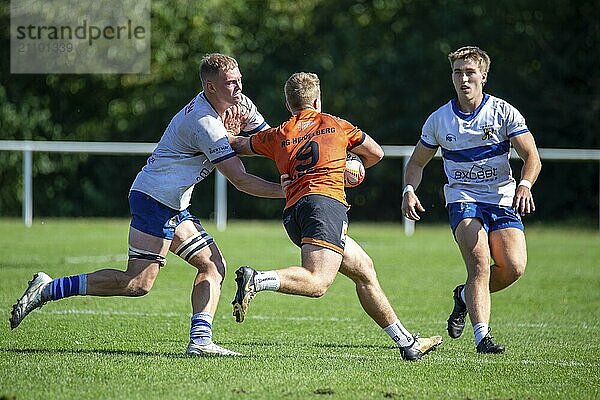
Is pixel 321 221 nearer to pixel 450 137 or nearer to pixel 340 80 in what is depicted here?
pixel 450 137

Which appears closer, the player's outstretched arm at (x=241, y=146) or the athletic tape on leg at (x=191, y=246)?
the player's outstretched arm at (x=241, y=146)

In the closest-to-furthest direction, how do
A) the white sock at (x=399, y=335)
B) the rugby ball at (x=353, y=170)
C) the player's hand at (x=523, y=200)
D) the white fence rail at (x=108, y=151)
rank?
1. the rugby ball at (x=353, y=170)
2. the white sock at (x=399, y=335)
3. the player's hand at (x=523, y=200)
4. the white fence rail at (x=108, y=151)

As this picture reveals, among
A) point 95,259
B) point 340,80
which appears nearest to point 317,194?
point 95,259

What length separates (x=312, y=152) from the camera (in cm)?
693

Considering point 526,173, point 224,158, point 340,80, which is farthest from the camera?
point 340,80

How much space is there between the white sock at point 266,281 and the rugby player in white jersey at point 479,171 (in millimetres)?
1571

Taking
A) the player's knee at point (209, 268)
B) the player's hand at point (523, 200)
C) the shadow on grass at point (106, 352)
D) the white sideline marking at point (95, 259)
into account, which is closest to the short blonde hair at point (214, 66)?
the player's knee at point (209, 268)

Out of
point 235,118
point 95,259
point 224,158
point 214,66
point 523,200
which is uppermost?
point 214,66

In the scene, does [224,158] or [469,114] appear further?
[469,114]

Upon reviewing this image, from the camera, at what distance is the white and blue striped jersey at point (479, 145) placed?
7.95 meters

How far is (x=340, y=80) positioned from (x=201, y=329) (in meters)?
20.9

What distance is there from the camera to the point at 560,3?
2675 centimetres

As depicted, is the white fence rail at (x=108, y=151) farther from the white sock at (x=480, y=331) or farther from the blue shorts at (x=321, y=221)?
the blue shorts at (x=321, y=221)

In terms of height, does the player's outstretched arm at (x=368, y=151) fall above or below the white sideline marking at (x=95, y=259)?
above
